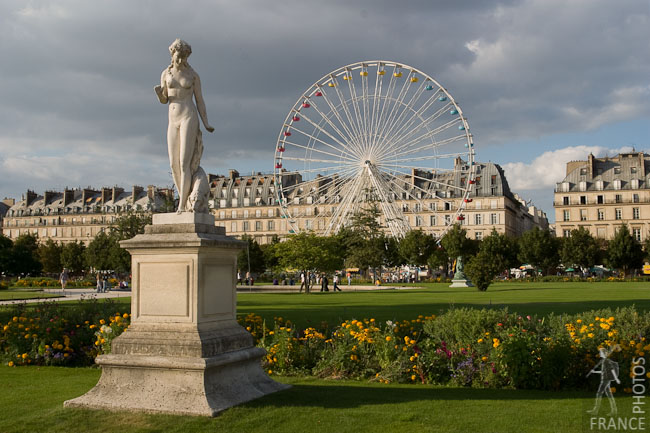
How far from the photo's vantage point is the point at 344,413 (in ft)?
25.6

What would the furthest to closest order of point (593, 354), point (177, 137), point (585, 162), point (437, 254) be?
1. point (585, 162)
2. point (437, 254)
3. point (593, 354)
4. point (177, 137)

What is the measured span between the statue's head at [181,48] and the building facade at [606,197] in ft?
324

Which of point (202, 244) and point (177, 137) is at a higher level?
point (177, 137)

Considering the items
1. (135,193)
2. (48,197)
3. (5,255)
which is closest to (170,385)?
(5,255)

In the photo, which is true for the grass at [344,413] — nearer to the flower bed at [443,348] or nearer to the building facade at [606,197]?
the flower bed at [443,348]

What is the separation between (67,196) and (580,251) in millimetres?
102297

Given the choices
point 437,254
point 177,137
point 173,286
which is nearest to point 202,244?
point 173,286

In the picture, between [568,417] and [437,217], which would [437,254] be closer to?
[437,217]

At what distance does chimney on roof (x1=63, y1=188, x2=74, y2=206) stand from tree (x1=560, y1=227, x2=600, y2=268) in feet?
327

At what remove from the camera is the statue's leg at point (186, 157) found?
876 centimetres

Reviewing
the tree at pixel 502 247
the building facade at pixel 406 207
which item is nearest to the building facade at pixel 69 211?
the building facade at pixel 406 207

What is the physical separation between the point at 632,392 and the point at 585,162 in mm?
106517

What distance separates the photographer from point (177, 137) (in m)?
8.90

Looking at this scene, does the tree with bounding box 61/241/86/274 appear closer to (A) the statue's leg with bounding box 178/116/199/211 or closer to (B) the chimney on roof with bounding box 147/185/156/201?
(B) the chimney on roof with bounding box 147/185/156/201
